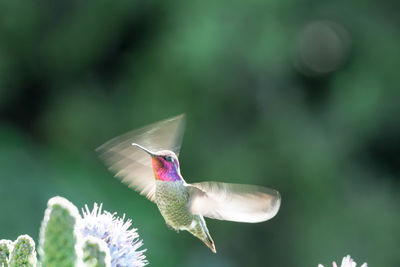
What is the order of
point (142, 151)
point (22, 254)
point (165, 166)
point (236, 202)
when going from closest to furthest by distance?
point (22, 254) < point (236, 202) < point (165, 166) < point (142, 151)

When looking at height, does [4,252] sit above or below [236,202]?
below

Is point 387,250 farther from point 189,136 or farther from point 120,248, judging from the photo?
point 120,248

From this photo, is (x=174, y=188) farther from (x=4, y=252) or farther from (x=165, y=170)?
(x=4, y=252)

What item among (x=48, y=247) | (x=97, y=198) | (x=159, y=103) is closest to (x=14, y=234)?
(x=97, y=198)

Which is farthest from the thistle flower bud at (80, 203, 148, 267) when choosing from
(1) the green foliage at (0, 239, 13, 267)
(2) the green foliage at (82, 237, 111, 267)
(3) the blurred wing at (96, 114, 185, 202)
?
(3) the blurred wing at (96, 114, 185, 202)

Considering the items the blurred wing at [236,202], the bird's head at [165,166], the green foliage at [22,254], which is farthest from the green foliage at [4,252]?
the bird's head at [165,166]

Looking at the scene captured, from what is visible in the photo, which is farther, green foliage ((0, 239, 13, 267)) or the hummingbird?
the hummingbird

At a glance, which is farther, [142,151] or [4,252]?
[142,151]

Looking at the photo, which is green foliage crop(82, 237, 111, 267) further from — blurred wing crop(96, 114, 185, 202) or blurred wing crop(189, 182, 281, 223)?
blurred wing crop(96, 114, 185, 202)

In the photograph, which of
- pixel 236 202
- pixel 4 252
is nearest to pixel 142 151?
pixel 236 202
